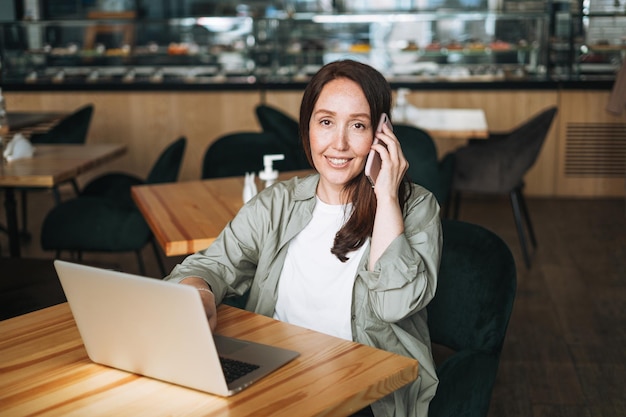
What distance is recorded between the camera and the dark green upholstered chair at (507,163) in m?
4.97

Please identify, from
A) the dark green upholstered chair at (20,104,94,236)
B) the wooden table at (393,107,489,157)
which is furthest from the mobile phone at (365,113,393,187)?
the dark green upholstered chair at (20,104,94,236)

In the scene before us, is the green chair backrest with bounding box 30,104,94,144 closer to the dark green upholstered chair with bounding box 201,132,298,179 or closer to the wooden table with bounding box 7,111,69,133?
the wooden table with bounding box 7,111,69,133

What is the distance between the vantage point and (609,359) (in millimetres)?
3598

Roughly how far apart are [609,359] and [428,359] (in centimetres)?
198

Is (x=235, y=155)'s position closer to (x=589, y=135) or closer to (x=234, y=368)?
(x=234, y=368)

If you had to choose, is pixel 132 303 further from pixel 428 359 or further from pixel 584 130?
pixel 584 130

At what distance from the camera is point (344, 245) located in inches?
78.4

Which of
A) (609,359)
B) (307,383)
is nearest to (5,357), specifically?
(307,383)

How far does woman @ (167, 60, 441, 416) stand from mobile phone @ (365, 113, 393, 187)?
0.02 meters

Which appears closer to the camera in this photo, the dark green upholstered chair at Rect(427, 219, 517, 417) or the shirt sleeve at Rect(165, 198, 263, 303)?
the dark green upholstered chair at Rect(427, 219, 517, 417)

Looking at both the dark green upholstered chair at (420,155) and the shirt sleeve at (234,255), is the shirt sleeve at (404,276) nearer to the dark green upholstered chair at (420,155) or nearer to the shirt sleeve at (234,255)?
the shirt sleeve at (234,255)

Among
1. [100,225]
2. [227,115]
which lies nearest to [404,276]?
[100,225]

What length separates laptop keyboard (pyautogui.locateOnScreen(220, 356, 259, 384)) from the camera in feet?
5.11

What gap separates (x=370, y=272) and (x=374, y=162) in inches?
9.8
